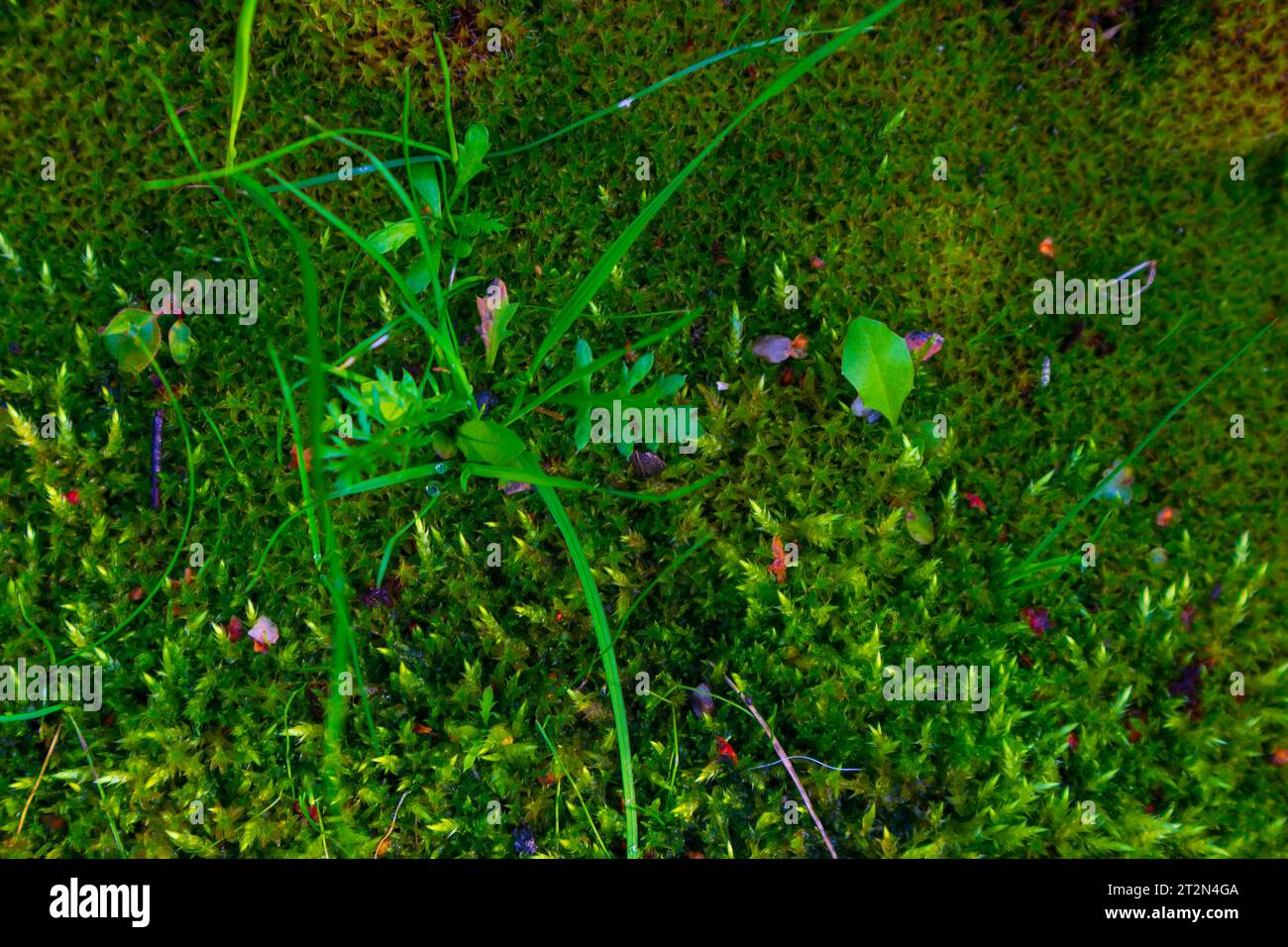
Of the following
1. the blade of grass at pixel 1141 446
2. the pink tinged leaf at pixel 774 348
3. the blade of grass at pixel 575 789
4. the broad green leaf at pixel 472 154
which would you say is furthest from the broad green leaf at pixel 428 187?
the blade of grass at pixel 1141 446

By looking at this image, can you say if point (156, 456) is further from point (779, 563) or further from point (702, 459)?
point (779, 563)

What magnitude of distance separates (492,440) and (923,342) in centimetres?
132

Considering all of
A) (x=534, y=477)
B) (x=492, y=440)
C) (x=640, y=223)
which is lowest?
(x=534, y=477)

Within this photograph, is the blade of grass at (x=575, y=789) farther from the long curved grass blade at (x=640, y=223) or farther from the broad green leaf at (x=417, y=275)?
the broad green leaf at (x=417, y=275)

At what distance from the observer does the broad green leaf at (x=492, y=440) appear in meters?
2.07

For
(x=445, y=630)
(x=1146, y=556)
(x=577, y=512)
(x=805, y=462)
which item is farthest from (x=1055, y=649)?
(x=445, y=630)

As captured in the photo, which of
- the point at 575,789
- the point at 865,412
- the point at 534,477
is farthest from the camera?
the point at 865,412

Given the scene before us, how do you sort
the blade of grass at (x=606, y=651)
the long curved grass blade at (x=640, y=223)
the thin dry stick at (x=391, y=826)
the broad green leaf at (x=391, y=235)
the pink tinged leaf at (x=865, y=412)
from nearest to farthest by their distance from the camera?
the long curved grass blade at (x=640, y=223)
the blade of grass at (x=606, y=651)
the thin dry stick at (x=391, y=826)
the broad green leaf at (x=391, y=235)
the pink tinged leaf at (x=865, y=412)

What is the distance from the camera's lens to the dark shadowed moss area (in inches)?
83.5

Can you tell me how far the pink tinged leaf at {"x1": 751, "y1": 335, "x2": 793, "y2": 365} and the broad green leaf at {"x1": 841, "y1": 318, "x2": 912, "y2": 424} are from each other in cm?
17

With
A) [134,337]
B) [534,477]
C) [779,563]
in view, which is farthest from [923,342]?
[134,337]

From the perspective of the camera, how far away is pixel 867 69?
238cm

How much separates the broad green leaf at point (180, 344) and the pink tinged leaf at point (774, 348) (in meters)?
1.66

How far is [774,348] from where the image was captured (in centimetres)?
232
